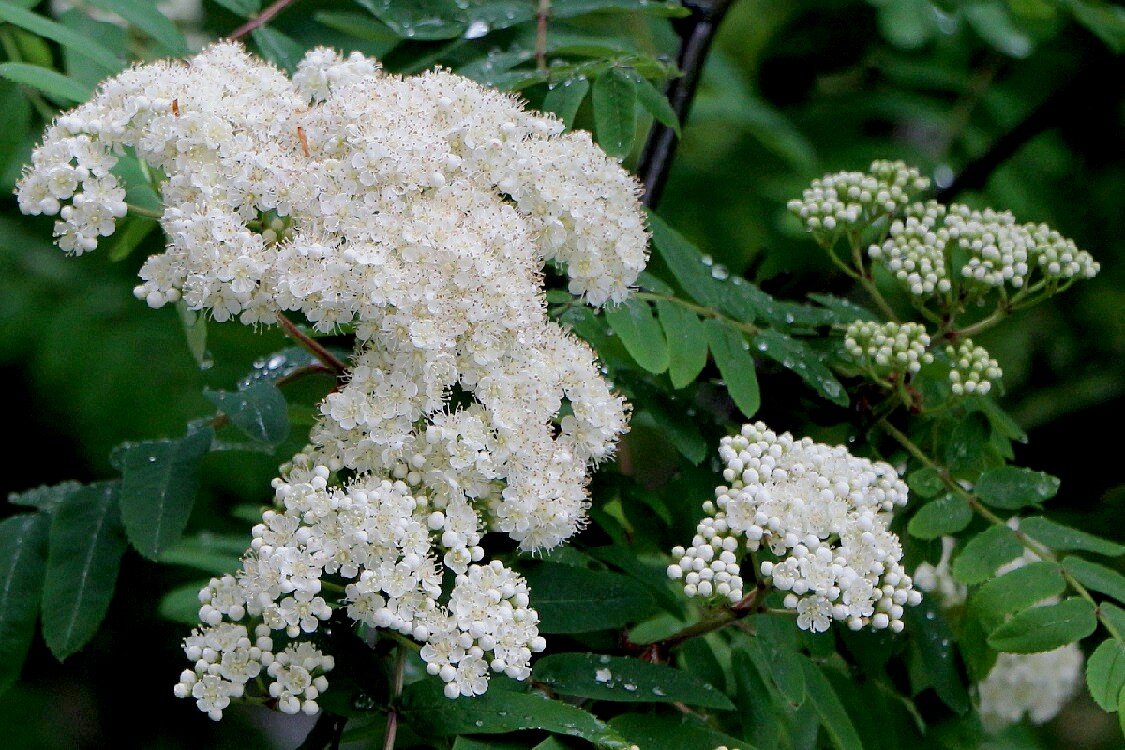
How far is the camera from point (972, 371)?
7.36 ft

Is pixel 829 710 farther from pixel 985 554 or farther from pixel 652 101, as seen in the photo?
pixel 652 101

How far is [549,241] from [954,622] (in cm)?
132

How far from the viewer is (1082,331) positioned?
4238 millimetres

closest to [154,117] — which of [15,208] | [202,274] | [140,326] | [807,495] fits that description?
[202,274]

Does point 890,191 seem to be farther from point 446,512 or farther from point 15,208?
point 15,208

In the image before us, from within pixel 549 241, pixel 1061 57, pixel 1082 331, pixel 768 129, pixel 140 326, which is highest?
pixel 549 241

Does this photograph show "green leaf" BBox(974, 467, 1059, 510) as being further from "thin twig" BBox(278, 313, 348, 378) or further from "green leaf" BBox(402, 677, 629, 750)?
"thin twig" BBox(278, 313, 348, 378)

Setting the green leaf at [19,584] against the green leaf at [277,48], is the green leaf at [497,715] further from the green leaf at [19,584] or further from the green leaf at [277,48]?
the green leaf at [277,48]

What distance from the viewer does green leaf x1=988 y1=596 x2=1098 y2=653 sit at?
1.93m

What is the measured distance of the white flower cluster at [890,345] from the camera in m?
2.20

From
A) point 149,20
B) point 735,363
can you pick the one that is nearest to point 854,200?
point 735,363

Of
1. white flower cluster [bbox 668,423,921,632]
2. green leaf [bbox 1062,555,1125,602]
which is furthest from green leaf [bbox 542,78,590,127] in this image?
green leaf [bbox 1062,555,1125,602]

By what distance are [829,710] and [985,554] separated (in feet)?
1.29

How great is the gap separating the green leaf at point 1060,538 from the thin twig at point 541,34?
134 cm
